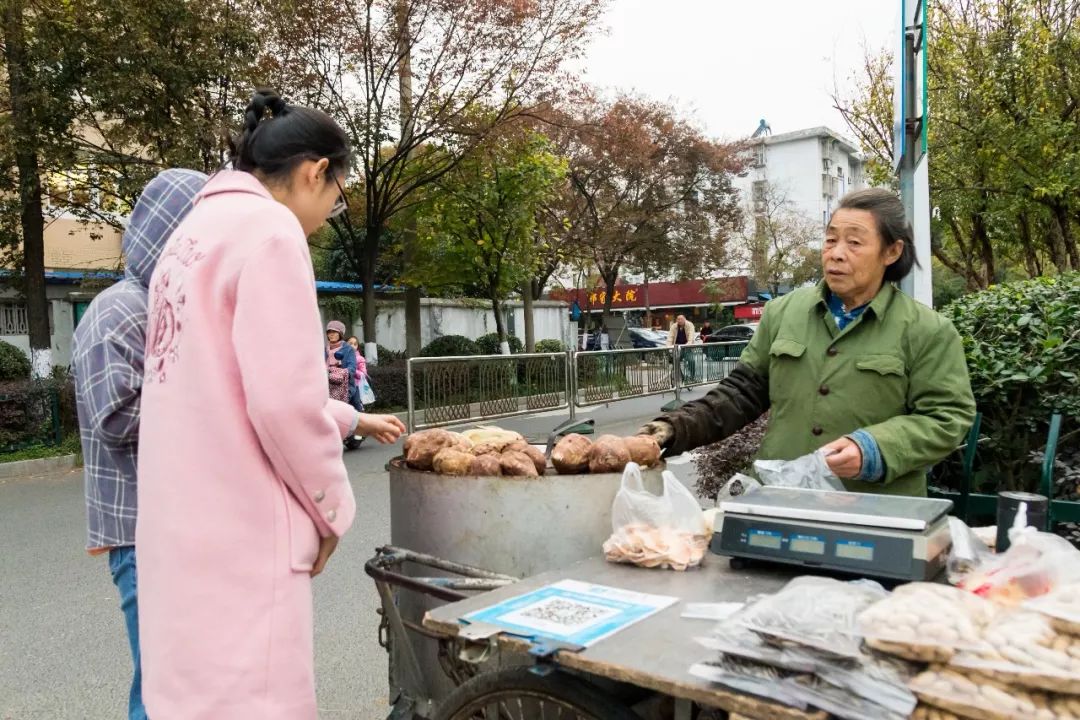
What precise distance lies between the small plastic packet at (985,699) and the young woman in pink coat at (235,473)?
3.65 ft

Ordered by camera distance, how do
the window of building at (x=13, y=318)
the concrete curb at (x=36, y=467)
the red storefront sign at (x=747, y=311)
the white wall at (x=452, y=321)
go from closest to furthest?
the concrete curb at (x=36, y=467) < the window of building at (x=13, y=318) < the white wall at (x=452, y=321) < the red storefront sign at (x=747, y=311)

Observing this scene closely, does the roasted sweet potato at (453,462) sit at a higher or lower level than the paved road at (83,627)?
higher

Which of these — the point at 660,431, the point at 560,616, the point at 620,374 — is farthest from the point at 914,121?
the point at 620,374

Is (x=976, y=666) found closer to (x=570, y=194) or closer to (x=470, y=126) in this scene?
(x=470, y=126)

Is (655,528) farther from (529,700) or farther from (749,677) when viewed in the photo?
(749,677)

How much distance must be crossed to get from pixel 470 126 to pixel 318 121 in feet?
38.8

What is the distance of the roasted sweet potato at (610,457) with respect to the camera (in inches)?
93.2

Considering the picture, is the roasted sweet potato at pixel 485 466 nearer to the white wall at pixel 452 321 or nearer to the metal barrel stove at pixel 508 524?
the metal barrel stove at pixel 508 524

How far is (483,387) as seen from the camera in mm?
10188

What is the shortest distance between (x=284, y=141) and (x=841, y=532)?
4.85ft

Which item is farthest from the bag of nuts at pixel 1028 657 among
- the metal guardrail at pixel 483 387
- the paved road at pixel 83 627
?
the metal guardrail at pixel 483 387

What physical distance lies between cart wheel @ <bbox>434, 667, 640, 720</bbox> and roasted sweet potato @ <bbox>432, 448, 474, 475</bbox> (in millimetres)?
670

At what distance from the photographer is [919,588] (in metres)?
1.47

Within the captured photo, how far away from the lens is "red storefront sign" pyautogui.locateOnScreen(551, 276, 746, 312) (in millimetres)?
41438
